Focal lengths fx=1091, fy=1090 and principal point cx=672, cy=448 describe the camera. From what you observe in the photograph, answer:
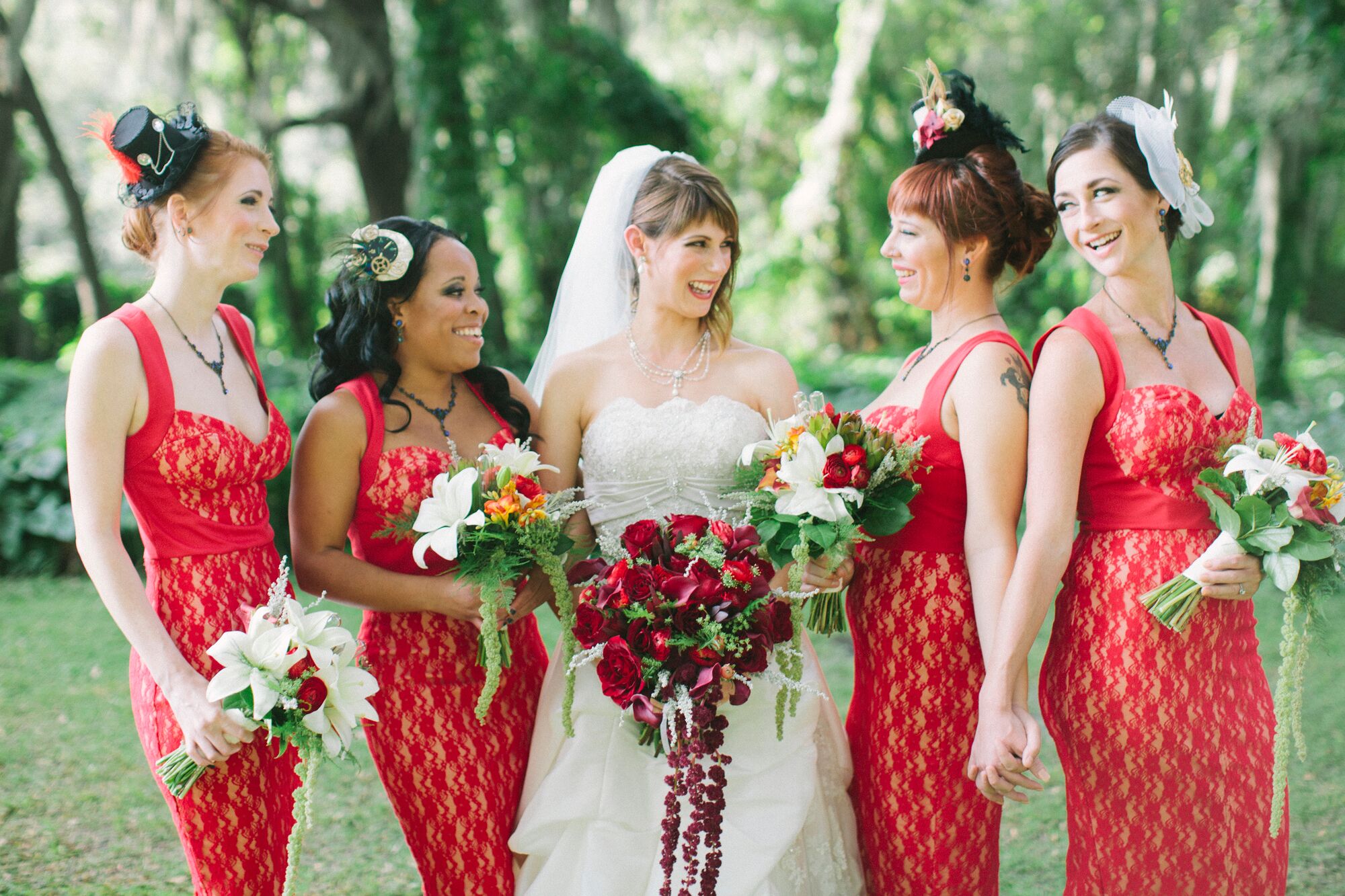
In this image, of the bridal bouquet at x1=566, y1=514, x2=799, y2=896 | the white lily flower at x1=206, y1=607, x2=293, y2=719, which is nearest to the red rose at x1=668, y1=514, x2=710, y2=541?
the bridal bouquet at x1=566, y1=514, x2=799, y2=896

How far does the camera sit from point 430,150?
33.7ft

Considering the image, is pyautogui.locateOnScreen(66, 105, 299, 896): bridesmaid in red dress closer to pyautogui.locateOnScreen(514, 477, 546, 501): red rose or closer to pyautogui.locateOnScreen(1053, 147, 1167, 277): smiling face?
pyautogui.locateOnScreen(514, 477, 546, 501): red rose

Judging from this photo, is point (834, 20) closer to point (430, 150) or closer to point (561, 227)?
point (561, 227)

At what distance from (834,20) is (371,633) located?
21656mm

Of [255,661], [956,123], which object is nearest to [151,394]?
[255,661]

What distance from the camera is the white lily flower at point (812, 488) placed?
9.41ft

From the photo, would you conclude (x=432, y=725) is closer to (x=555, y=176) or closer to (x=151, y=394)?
(x=151, y=394)

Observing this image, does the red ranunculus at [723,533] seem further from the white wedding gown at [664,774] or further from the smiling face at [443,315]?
the smiling face at [443,315]

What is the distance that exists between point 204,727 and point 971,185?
2627mm

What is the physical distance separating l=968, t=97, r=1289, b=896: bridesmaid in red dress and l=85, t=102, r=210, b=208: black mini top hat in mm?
2468

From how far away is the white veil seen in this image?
375 centimetres

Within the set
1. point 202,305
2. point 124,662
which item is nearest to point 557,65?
point 124,662

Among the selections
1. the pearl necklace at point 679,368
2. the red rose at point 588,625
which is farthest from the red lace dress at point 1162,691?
the red rose at point 588,625

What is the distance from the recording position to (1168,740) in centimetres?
299
